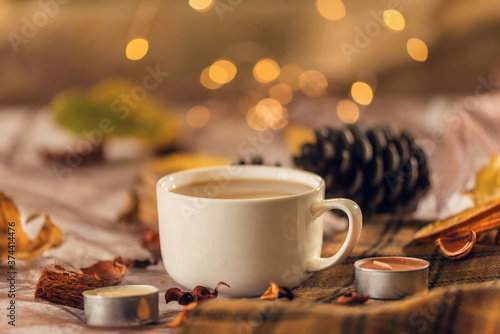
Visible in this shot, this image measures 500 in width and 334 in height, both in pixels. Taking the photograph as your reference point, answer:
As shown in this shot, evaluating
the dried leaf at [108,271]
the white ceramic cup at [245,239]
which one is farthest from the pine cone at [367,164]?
the dried leaf at [108,271]

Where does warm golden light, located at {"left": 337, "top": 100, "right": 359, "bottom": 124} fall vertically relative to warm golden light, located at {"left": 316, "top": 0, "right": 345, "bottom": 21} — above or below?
below

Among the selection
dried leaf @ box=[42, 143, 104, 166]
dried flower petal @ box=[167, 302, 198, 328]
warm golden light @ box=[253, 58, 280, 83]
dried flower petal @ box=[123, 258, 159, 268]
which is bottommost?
dried flower petal @ box=[167, 302, 198, 328]

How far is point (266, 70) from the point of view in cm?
150

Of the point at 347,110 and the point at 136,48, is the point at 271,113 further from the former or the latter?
the point at 136,48

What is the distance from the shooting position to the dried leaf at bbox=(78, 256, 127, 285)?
617 millimetres

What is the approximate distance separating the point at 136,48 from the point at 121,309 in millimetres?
1113

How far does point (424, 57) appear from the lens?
4.74ft

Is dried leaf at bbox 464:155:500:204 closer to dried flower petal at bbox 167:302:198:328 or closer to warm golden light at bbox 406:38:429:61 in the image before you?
dried flower petal at bbox 167:302:198:328

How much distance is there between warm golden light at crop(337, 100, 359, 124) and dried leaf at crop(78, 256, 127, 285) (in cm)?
77

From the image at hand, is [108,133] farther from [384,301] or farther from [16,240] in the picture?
[384,301]

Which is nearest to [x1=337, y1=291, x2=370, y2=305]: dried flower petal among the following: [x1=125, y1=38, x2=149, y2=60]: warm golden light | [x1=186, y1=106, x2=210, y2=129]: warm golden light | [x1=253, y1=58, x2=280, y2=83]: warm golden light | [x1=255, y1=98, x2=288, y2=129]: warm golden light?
[x1=255, y1=98, x2=288, y2=129]: warm golden light

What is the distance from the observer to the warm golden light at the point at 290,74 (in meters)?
1.50

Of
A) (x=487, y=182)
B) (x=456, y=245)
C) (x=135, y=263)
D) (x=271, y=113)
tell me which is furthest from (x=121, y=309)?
(x=271, y=113)

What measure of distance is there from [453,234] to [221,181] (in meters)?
0.27
